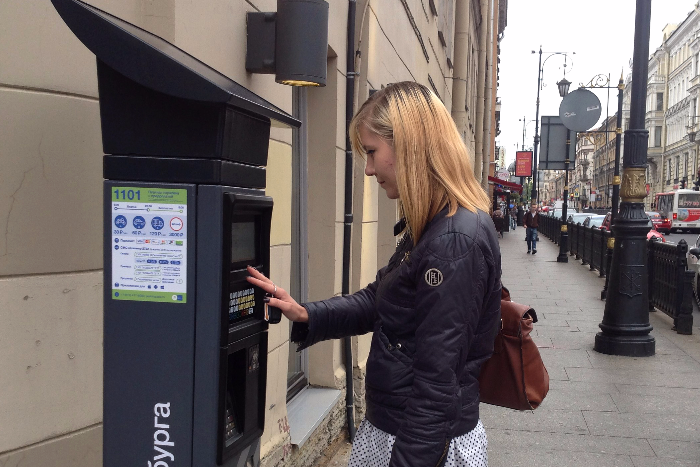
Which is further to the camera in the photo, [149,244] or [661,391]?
[661,391]

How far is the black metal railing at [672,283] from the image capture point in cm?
937

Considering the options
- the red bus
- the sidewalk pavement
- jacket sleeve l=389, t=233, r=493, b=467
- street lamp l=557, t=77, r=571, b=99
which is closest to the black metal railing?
the sidewalk pavement

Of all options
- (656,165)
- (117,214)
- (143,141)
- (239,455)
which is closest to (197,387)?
(239,455)

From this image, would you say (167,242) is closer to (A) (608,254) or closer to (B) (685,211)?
Answer: (A) (608,254)

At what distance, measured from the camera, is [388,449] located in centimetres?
215

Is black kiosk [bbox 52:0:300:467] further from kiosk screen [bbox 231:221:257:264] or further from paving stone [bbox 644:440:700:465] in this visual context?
paving stone [bbox 644:440:700:465]

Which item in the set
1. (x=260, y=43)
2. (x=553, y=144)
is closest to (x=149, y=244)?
(x=260, y=43)

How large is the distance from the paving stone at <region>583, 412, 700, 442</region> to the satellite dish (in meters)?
7.97

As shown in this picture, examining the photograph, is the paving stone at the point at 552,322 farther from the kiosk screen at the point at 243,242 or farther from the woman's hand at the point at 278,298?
the kiosk screen at the point at 243,242

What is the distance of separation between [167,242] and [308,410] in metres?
3.01

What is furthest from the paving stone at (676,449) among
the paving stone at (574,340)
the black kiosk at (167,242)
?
the black kiosk at (167,242)

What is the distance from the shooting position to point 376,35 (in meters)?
5.84

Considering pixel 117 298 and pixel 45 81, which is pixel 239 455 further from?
pixel 45 81

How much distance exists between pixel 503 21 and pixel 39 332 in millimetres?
48462
